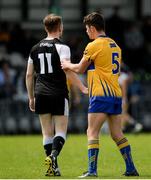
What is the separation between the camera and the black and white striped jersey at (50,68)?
45.5 ft

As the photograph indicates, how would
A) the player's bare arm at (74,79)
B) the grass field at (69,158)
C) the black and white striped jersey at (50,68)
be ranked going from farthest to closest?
the grass field at (69,158) → the black and white striped jersey at (50,68) → the player's bare arm at (74,79)

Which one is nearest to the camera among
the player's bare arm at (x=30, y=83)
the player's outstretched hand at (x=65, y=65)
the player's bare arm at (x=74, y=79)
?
the player's outstretched hand at (x=65, y=65)

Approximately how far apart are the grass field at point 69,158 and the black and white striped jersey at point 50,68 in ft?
4.13

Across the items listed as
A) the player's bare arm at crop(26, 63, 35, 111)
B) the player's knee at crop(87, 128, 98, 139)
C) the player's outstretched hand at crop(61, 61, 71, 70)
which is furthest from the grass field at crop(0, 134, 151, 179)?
the player's outstretched hand at crop(61, 61, 71, 70)

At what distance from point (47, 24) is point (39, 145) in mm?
8199

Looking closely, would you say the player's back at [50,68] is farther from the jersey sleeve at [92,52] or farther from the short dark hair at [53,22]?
the jersey sleeve at [92,52]

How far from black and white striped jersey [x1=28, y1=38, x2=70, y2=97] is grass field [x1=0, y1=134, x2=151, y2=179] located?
1.26m

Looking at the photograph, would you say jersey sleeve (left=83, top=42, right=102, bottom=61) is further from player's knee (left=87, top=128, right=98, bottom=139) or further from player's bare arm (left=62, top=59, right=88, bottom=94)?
player's knee (left=87, top=128, right=98, bottom=139)

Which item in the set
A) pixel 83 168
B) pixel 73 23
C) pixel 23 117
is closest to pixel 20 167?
pixel 83 168

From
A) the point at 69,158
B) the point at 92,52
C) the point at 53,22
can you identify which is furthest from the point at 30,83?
the point at 69,158

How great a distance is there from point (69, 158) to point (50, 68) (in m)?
4.04

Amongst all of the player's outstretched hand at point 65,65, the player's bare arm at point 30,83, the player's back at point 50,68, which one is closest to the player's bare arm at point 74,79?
the player's outstretched hand at point 65,65

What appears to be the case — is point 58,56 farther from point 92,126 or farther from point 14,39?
point 14,39

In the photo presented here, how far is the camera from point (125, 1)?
3192 cm
